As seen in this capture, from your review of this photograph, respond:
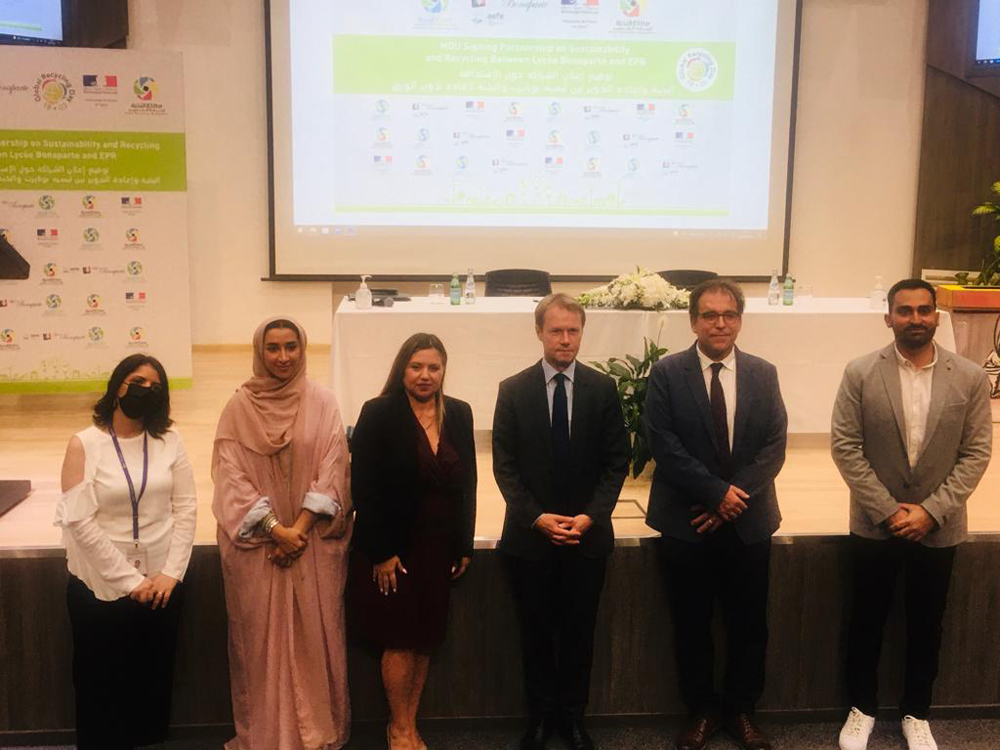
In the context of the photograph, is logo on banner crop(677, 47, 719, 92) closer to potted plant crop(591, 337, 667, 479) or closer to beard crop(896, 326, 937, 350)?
potted plant crop(591, 337, 667, 479)

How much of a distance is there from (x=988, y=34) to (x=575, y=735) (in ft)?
22.3

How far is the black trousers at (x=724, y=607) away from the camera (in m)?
2.90

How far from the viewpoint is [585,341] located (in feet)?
17.4

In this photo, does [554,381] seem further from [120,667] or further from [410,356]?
[120,667]

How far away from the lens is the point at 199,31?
24.6 ft

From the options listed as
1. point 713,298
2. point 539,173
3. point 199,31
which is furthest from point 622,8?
point 713,298

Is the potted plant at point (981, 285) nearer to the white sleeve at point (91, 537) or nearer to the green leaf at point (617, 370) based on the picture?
the green leaf at point (617, 370)

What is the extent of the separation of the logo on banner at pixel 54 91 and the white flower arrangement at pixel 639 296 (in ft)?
10.1

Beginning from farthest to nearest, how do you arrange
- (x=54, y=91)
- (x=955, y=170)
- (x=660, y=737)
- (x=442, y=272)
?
(x=955, y=170), (x=442, y=272), (x=54, y=91), (x=660, y=737)

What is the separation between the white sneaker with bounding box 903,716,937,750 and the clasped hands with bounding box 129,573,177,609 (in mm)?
2121

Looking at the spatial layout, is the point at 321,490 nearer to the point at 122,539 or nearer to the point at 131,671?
the point at 122,539

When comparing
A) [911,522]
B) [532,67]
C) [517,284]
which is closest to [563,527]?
[911,522]

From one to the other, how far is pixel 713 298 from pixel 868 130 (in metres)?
5.94

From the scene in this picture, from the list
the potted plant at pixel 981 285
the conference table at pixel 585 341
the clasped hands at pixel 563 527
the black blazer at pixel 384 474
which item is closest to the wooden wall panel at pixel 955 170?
the potted plant at pixel 981 285
